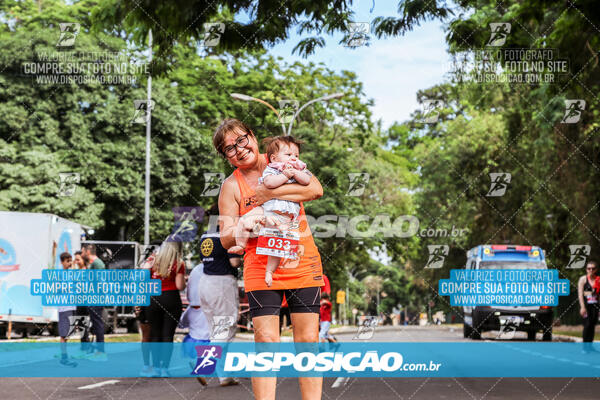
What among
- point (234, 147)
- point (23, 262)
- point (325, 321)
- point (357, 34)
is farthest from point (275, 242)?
point (23, 262)

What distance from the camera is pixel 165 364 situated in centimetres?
1055

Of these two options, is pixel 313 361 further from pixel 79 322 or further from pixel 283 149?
pixel 79 322

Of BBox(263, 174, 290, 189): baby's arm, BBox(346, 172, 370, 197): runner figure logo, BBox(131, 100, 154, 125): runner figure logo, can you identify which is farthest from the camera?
BBox(131, 100, 154, 125): runner figure logo

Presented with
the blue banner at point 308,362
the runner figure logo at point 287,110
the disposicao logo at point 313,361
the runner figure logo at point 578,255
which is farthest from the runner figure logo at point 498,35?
the runner figure logo at point 578,255

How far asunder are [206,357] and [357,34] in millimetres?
4736

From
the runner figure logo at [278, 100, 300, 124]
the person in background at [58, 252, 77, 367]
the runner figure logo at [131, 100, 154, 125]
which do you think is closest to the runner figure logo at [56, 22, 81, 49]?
the runner figure logo at [131, 100, 154, 125]

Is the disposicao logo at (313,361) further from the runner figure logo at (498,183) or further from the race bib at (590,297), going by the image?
the runner figure logo at (498,183)

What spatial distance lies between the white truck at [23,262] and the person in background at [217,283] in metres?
12.8

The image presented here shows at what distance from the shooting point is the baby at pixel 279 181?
4.56 m

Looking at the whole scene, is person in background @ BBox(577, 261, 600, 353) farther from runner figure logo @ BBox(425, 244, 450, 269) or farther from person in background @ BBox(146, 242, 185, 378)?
runner figure logo @ BBox(425, 244, 450, 269)

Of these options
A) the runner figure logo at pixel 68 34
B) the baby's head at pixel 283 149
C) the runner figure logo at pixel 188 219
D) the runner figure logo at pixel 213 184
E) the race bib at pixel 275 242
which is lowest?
the race bib at pixel 275 242

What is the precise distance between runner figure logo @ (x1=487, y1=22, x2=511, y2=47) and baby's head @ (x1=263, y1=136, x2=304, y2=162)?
24.7 feet

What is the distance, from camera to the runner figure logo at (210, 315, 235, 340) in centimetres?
895

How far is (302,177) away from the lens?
4605 mm
